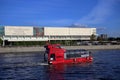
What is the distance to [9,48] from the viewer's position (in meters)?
139

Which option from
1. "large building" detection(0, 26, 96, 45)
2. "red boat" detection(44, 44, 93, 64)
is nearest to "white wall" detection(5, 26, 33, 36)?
"large building" detection(0, 26, 96, 45)

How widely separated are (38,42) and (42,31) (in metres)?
17.1

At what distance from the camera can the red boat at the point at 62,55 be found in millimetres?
69375

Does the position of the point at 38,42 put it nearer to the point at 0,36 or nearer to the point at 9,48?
the point at 0,36

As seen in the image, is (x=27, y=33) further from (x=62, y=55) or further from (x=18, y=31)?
(x=62, y=55)

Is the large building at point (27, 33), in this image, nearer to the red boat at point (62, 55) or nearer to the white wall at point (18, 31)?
the white wall at point (18, 31)

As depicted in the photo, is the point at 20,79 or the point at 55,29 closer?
the point at 20,79

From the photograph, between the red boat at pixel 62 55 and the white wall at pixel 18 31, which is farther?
the white wall at pixel 18 31

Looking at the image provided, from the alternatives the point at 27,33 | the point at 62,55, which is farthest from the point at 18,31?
the point at 62,55

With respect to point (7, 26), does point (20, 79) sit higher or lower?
lower

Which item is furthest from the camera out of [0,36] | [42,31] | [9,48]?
[42,31]

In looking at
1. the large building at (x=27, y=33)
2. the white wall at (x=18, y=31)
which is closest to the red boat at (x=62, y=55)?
the large building at (x=27, y=33)

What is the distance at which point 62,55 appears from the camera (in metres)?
70.5

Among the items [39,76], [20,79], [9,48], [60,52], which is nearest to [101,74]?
[39,76]
